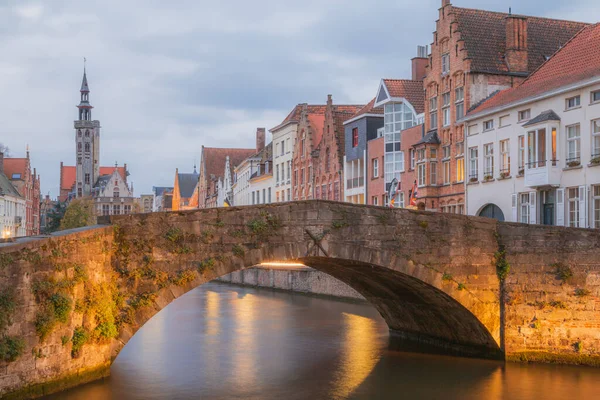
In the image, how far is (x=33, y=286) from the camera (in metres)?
15.2

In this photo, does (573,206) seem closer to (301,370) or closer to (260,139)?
(301,370)

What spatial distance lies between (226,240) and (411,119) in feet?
74.1

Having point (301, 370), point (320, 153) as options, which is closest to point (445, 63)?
point (320, 153)

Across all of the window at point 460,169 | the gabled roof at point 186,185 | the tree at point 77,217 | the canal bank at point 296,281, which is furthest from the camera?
the gabled roof at point 186,185

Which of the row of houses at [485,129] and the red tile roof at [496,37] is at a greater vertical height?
the red tile roof at [496,37]

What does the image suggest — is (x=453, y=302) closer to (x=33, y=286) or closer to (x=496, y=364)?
(x=496, y=364)

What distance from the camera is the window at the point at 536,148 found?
27.3m

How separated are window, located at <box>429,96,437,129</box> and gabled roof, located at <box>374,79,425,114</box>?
3202mm

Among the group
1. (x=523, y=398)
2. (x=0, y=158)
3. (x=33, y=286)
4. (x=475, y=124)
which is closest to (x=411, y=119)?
(x=475, y=124)

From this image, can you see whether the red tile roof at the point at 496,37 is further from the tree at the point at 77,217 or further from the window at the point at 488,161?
the tree at the point at 77,217

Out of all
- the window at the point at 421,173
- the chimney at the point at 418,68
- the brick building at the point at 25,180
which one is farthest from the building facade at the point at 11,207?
the window at the point at 421,173

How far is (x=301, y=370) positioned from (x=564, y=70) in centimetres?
1352

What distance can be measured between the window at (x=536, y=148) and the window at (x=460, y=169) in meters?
4.86

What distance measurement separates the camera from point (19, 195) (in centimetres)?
7750
